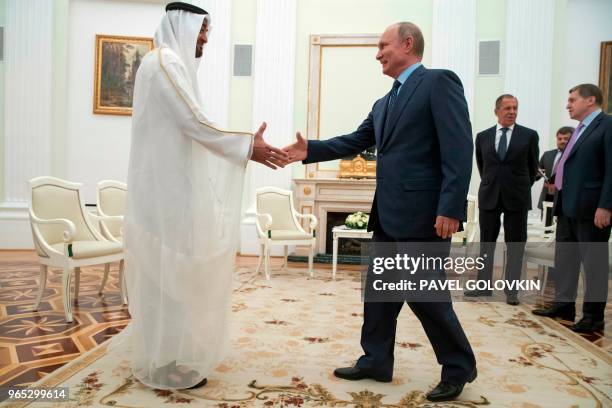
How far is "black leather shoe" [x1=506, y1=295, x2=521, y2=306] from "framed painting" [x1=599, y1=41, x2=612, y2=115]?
3852 millimetres

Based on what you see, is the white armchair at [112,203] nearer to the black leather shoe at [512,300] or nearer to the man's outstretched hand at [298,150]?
the man's outstretched hand at [298,150]

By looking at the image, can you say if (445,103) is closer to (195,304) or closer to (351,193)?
(195,304)

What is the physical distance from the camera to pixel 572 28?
6797 mm

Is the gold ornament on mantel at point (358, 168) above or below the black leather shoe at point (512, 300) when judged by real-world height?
above

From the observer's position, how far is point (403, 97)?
2.17 m

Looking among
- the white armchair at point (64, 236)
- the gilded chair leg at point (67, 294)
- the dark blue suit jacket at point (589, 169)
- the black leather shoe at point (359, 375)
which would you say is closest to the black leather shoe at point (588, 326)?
the dark blue suit jacket at point (589, 169)

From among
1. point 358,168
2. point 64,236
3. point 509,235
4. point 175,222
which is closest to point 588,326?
point 509,235

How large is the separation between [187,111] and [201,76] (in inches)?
214

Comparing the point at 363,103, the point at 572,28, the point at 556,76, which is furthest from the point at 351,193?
the point at 572,28

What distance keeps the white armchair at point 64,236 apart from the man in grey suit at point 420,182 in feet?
7.46

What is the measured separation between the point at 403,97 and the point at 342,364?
1445 mm

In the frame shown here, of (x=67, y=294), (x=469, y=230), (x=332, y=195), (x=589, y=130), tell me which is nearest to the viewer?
(x=67, y=294)

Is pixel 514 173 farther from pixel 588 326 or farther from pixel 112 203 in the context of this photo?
pixel 112 203

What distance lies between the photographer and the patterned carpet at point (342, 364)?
6.91 feet
